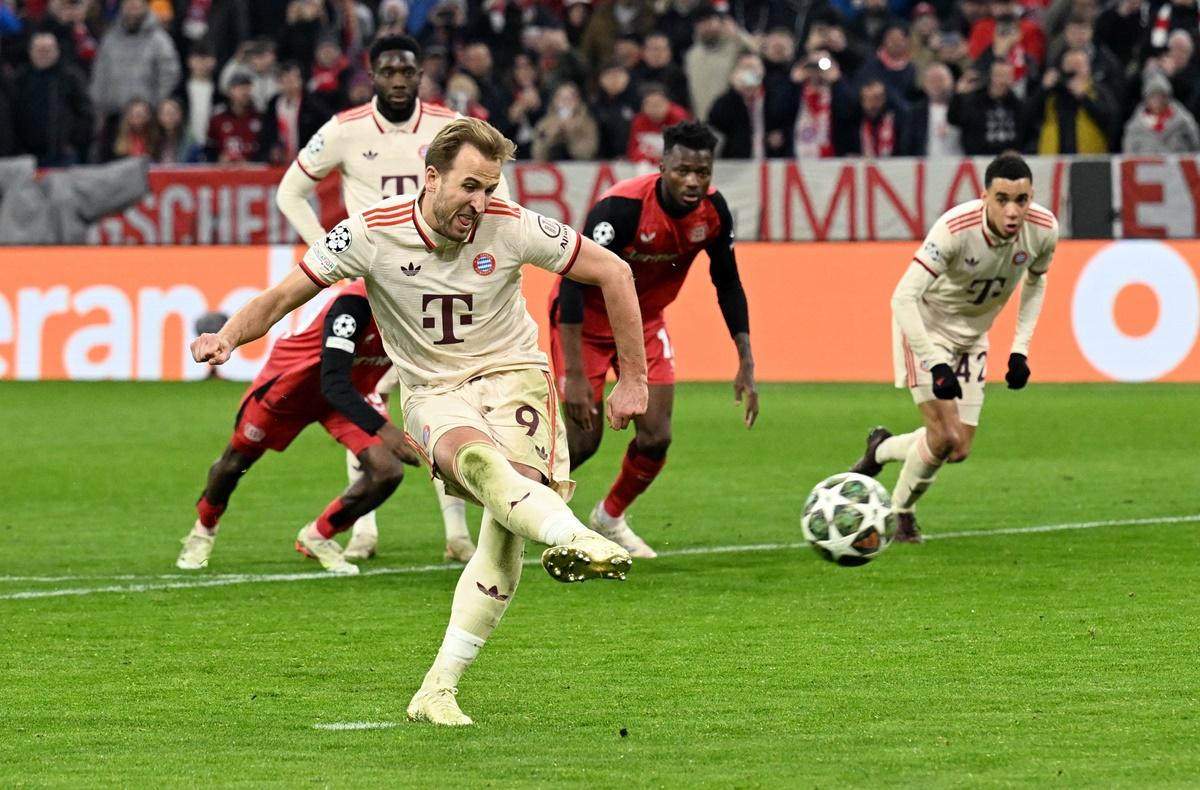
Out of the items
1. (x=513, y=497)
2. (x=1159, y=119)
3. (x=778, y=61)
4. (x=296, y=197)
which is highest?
(x=778, y=61)

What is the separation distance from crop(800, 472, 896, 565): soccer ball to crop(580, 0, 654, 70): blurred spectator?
50.4ft

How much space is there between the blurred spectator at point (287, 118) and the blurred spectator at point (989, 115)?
661 centimetres

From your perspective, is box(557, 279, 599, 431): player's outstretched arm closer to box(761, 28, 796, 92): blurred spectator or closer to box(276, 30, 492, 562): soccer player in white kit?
box(276, 30, 492, 562): soccer player in white kit

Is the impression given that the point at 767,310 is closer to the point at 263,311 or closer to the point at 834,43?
the point at 834,43

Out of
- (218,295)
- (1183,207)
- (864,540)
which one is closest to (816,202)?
(1183,207)

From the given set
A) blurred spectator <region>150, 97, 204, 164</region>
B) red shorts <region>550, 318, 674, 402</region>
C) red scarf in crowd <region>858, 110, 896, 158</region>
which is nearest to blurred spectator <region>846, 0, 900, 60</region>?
red scarf in crowd <region>858, 110, 896, 158</region>

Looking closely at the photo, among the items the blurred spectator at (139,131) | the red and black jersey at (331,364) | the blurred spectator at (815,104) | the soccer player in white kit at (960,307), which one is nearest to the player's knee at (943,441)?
the soccer player in white kit at (960,307)

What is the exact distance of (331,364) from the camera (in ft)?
33.0

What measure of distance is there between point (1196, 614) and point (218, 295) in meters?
14.3

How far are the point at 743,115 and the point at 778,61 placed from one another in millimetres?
642

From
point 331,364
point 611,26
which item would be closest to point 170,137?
point 611,26

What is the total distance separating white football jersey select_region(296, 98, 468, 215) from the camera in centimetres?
1180

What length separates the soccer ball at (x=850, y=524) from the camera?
28.6ft

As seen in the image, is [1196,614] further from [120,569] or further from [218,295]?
[218,295]
